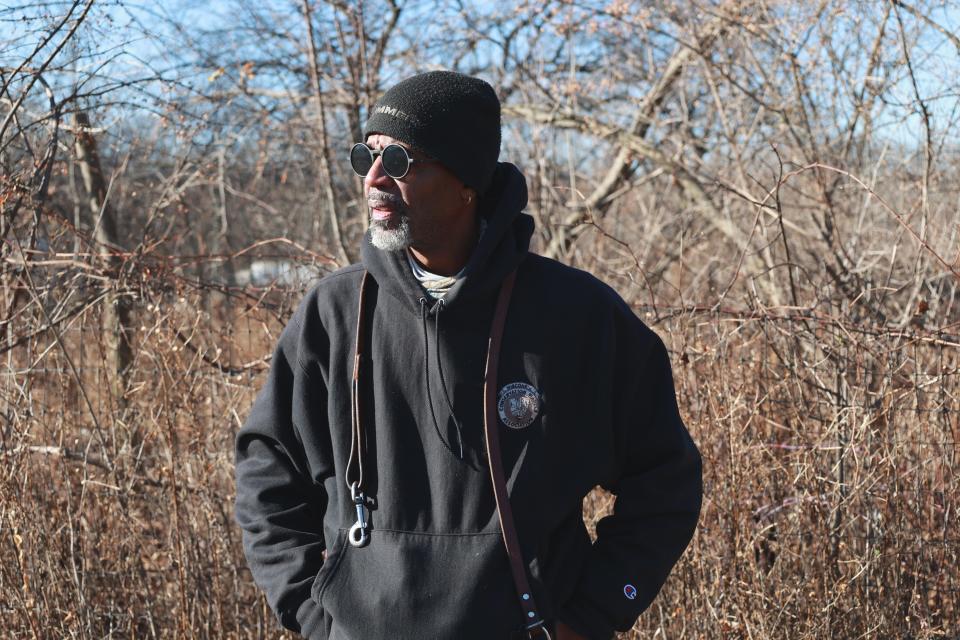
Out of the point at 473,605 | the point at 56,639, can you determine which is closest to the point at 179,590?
the point at 56,639

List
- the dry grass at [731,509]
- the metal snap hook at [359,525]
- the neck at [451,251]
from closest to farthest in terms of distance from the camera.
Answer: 1. the metal snap hook at [359,525]
2. the neck at [451,251]
3. the dry grass at [731,509]

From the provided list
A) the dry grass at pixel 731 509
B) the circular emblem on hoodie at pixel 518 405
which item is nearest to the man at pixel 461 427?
the circular emblem on hoodie at pixel 518 405

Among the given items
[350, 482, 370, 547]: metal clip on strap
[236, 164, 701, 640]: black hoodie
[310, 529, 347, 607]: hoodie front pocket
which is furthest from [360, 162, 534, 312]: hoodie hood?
[310, 529, 347, 607]: hoodie front pocket

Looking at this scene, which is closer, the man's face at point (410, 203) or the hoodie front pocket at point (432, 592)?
the hoodie front pocket at point (432, 592)

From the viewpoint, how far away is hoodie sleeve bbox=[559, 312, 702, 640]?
7.06 feet

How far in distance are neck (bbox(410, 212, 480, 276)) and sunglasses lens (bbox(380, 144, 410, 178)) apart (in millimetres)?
178

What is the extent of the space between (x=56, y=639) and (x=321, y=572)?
1999 mm

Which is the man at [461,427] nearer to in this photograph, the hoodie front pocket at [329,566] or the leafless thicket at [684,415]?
the hoodie front pocket at [329,566]

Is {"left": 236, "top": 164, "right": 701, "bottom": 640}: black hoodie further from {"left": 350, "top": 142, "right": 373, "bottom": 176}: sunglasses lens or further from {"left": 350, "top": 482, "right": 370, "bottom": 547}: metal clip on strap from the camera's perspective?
{"left": 350, "top": 142, "right": 373, "bottom": 176}: sunglasses lens

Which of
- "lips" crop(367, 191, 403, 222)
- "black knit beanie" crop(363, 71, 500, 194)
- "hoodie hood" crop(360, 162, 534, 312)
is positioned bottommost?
"hoodie hood" crop(360, 162, 534, 312)

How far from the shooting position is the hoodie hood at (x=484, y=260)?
212 cm

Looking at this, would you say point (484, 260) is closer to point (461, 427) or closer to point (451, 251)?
point (451, 251)

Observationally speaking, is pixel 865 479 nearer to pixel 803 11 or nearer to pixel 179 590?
pixel 179 590

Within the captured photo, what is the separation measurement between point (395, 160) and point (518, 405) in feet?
1.97
